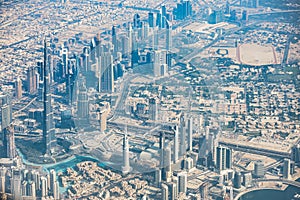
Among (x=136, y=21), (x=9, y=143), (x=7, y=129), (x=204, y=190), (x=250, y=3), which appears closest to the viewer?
(x=204, y=190)

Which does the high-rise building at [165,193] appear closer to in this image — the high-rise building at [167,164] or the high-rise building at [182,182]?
the high-rise building at [182,182]

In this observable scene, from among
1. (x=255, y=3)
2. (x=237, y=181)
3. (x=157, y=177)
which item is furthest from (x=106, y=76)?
(x=255, y=3)

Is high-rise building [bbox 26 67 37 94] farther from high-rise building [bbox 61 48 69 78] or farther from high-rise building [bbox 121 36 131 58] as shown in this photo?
high-rise building [bbox 121 36 131 58]

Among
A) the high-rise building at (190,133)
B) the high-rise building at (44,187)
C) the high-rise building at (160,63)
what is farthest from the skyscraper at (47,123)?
the high-rise building at (160,63)

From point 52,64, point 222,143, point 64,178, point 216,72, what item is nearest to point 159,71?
point 216,72

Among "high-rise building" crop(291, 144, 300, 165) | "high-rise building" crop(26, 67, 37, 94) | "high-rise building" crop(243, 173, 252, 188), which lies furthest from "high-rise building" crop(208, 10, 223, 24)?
"high-rise building" crop(243, 173, 252, 188)

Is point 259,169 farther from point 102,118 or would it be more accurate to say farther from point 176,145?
point 102,118
